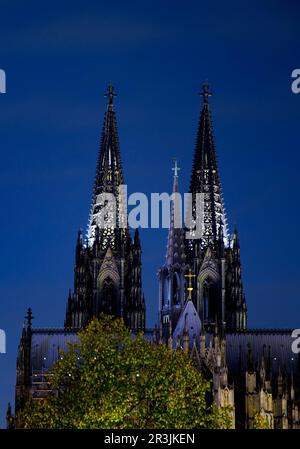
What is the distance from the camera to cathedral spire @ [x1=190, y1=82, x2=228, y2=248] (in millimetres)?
123688

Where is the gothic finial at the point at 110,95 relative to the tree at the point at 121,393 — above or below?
above

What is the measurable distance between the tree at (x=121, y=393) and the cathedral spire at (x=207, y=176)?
1955 inches

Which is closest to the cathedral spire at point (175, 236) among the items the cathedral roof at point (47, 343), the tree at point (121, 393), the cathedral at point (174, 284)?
the cathedral at point (174, 284)

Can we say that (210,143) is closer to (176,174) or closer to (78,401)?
(176,174)

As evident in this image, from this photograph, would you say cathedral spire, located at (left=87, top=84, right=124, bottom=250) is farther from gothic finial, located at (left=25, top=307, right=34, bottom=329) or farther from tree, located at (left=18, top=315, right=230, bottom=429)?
tree, located at (left=18, top=315, right=230, bottom=429)

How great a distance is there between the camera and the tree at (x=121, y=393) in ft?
226

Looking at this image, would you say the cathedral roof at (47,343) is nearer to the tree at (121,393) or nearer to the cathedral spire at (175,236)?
the cathedral spire at (175,236)

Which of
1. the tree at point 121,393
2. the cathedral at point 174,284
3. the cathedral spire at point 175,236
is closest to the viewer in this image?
the tree at point 121,393

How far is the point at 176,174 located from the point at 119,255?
30.1ft

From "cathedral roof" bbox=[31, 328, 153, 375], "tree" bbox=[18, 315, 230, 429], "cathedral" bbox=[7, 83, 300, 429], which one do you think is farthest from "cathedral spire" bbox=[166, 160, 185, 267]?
"tree" bbox=[18, 315, 230, 429]

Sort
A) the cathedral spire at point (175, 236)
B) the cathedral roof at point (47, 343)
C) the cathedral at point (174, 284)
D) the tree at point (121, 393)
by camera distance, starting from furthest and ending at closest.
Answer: the cathedral spire at point (175, 236)
the cathedral roof at point (47, 343)
the cathedral at point (174, 284)
the tree at point (121, 393)

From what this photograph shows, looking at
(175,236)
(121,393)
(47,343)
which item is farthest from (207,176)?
(121,393)

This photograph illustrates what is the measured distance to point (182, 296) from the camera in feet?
397

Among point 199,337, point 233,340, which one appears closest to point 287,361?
point 233,340
